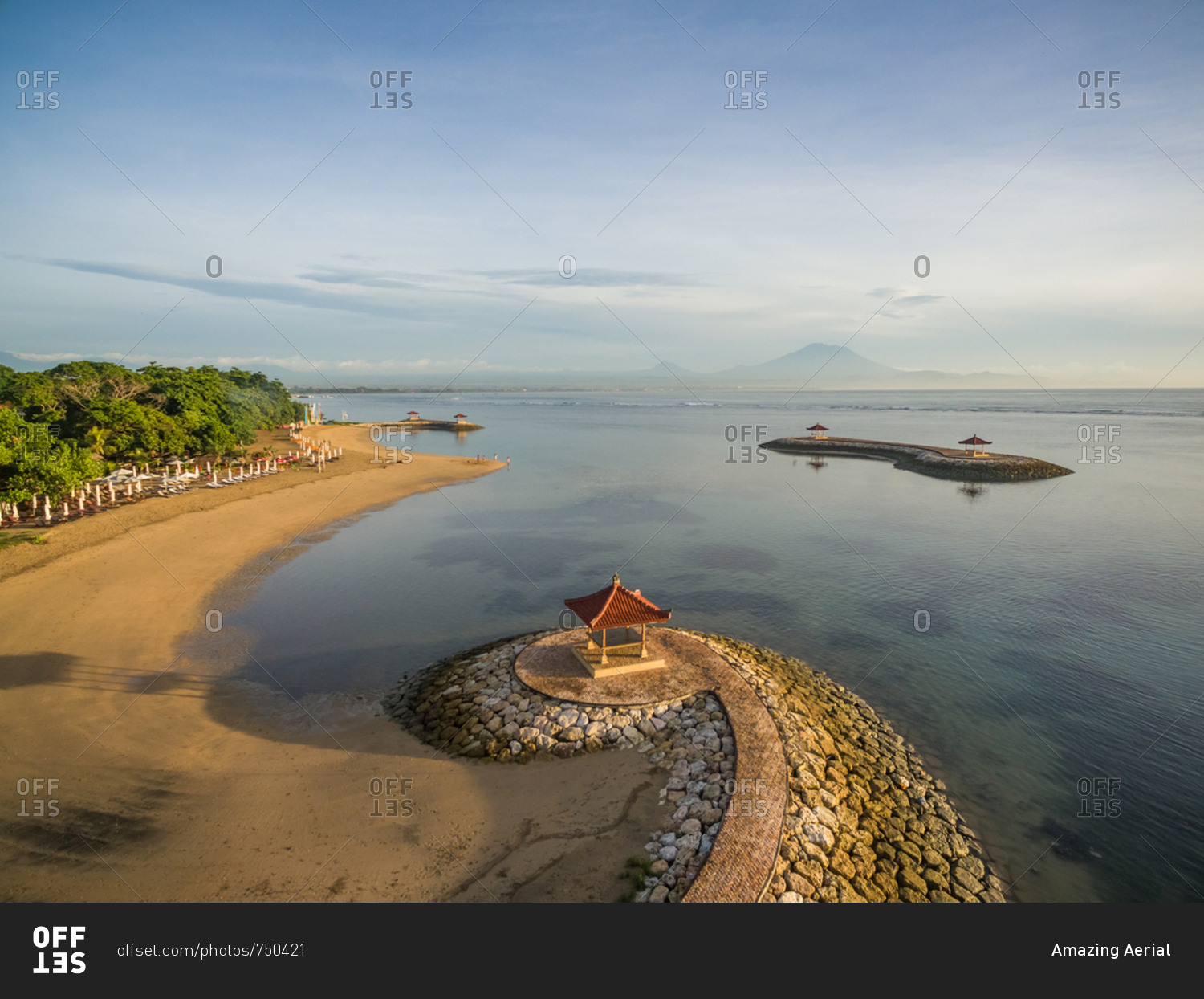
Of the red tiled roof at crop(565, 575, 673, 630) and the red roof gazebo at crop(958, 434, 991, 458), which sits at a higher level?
the red roof gazebo at crop(958, 434, 991, 458)

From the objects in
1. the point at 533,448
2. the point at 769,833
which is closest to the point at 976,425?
the point at 533,448

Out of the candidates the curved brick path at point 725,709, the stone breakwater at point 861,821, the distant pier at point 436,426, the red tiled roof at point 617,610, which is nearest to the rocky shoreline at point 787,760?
the stone breakwater at point 861,821

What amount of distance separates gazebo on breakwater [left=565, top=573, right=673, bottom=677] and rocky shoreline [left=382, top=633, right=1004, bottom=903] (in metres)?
1.72

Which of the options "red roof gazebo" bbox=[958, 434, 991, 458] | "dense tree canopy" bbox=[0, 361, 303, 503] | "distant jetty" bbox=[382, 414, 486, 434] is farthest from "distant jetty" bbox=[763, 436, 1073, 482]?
"dense tree canopy" bbox=[0, 361, 303, 503]

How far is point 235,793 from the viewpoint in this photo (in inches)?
504

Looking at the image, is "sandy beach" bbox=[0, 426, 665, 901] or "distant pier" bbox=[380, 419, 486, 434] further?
"distant pier" bbox=[380, 419, 486, 434]

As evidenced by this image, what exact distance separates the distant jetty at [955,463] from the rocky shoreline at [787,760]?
4916cm

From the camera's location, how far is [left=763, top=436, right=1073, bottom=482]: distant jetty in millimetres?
55531

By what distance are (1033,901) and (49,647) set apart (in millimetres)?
27506

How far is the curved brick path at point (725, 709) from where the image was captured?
9.80m

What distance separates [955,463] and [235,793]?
212 ft

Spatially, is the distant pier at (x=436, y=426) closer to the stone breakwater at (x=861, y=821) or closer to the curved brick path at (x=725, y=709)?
the curved brick path at (x=725, y=709)
